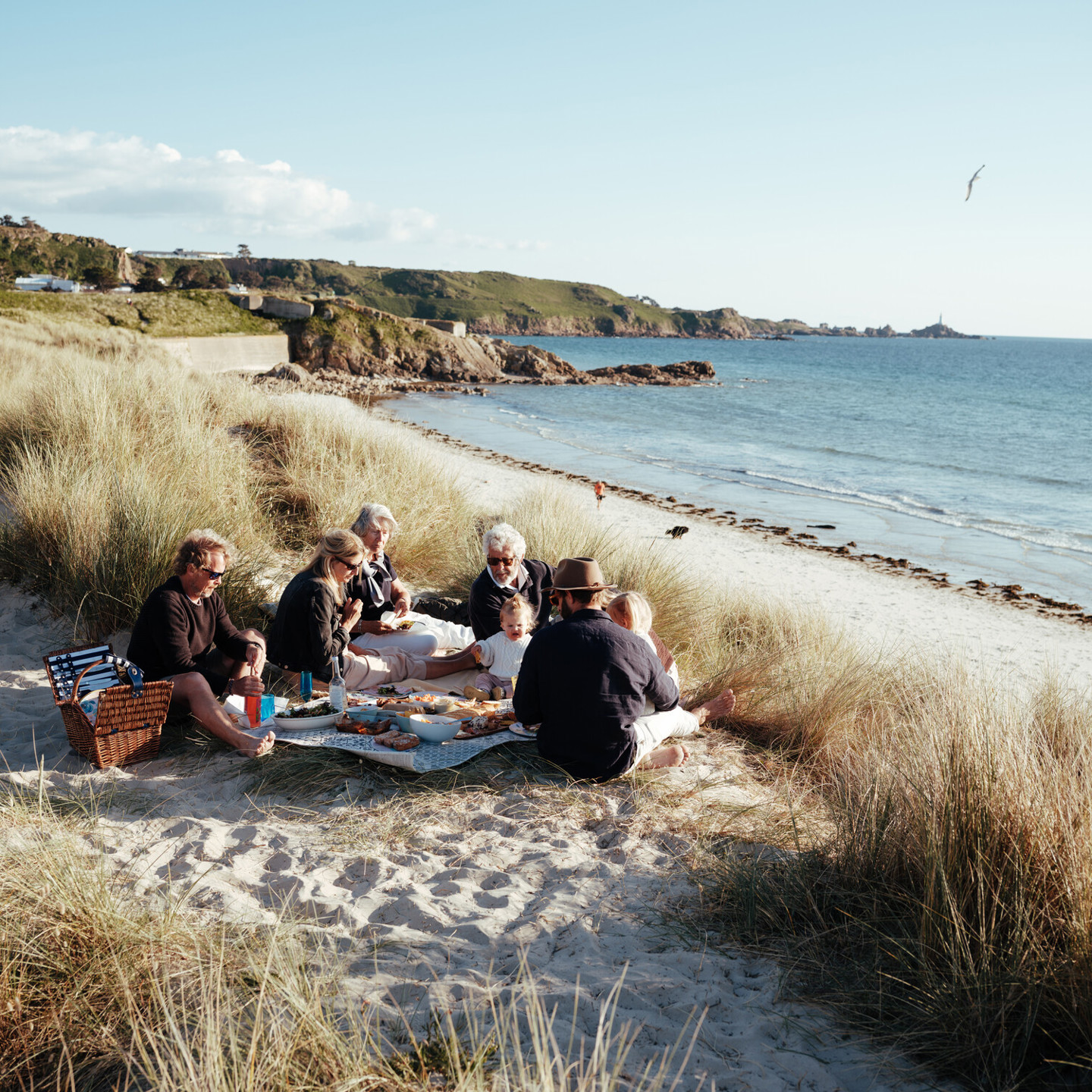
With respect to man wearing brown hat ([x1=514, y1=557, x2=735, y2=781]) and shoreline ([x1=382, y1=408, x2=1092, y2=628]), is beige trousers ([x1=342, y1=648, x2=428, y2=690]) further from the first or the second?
shoreline ([x1=382, y1=408, x2=1092, y2=628])

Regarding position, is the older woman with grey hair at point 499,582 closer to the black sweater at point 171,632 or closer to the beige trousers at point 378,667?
the beige trousers at point 378,667

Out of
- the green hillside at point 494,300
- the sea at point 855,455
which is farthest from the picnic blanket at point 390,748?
the green hillside at point 494,300

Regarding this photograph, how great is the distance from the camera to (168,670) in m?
4.62

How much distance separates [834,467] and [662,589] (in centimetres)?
1870

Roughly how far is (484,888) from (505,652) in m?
2.14

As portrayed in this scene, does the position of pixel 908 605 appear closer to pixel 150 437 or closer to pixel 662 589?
pixel 662 589

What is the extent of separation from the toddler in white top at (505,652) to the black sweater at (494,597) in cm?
10

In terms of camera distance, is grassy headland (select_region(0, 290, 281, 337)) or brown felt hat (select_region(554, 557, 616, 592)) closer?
brown felt hat (select_region(554, 557, 616, 592))

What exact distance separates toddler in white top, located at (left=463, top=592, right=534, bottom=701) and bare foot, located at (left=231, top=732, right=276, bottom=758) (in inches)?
51.8

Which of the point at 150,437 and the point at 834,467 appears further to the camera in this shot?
the point at 834,467

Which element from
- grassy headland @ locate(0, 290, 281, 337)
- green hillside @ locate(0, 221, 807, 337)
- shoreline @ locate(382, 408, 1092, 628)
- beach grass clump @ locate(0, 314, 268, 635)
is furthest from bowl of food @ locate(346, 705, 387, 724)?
green hillside @ locate(0, 221, 807, 337)

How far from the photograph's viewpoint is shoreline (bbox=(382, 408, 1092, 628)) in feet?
37.6

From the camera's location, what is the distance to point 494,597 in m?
5.56

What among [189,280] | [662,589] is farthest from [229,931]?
[189,280]
